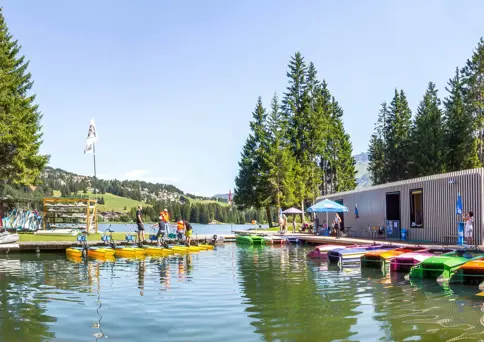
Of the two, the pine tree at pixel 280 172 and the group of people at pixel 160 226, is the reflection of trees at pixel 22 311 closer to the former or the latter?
the group of people at pixel 160 226

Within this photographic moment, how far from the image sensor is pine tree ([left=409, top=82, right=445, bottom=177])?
5538cm

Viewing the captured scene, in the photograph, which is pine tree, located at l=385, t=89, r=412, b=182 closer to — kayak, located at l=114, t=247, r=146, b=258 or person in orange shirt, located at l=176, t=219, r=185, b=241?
person in orange shirt, located at l=176, t=219, r=185, b=241

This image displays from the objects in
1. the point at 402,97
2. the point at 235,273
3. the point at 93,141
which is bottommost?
the point at 235,273

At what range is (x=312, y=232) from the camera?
46.5m

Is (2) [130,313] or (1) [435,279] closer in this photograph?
(2) [130,313]

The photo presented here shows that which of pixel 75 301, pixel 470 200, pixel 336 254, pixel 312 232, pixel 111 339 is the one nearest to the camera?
pixel 111 339

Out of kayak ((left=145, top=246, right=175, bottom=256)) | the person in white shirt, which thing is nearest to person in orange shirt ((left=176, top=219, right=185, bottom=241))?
kayak ((left=145, top=246, right=175, bottom=256))

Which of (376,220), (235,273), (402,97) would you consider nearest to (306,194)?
(402,97)

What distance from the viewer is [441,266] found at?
1692 centimetres

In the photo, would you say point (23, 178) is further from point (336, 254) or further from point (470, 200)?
point (470, 200)

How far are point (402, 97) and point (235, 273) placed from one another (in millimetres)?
58498

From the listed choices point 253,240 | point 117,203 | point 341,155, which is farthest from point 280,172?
point 117,203

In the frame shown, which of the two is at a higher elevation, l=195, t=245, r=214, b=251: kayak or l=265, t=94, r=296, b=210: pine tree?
l=265, t=94, r=296, b=210: pine tree

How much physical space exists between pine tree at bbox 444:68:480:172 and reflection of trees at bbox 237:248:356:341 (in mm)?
41561
